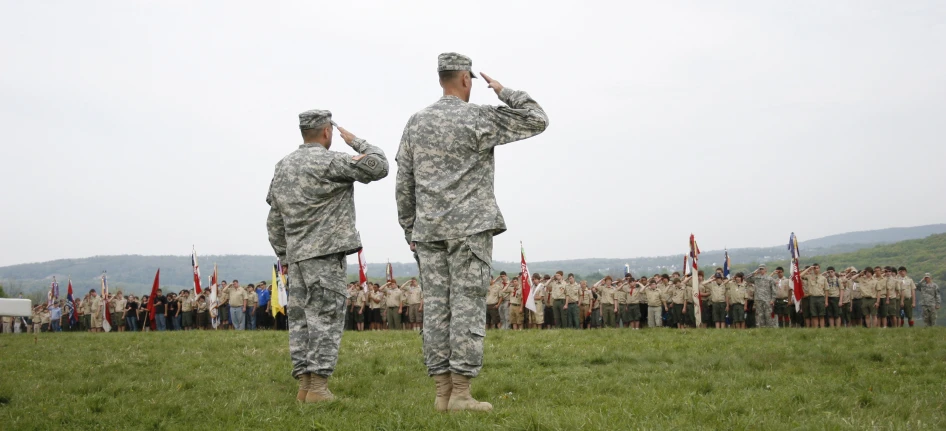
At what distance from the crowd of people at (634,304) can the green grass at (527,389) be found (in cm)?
1055

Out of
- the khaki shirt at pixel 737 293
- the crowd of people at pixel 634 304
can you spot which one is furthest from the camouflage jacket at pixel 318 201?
the khaki shirt at pixel 737 293

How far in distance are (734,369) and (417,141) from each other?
489 cm

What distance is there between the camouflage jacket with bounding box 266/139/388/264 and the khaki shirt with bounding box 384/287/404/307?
72.6 ft

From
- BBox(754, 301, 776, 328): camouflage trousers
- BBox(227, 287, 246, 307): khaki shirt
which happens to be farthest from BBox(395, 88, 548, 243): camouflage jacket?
BBox(227, 287, 246, 307): khaki shirt

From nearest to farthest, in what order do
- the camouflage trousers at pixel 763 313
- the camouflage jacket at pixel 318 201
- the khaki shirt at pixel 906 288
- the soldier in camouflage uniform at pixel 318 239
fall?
the soldier in camouflage uniform at pixel 318 239 < the camouflage jacket at pixel 318 201 < the khaki shirt at pixel 906 288 < the camouflage trousers at pixel 763 313

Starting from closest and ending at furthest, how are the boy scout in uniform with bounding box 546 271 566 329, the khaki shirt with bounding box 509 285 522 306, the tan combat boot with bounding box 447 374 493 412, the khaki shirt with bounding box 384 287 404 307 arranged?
the tan combat boot with bounding box 447 374 493 412 < the boy scout in uniform with bounding box 546 271 566 329 < the khaki shirt with bounding box 509 285 522 306 < the khaki shirt with bounding box 384 287 404 307

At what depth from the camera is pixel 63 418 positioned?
629cm

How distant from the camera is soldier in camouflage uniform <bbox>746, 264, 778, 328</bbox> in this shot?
2417 centimetres

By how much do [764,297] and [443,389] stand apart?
2094 cm

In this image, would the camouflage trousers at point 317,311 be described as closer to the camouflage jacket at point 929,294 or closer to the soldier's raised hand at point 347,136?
the soldier's raised hand at point 347,136

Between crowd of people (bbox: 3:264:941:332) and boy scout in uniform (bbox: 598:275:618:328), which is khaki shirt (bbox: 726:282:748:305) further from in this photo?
boy scout in uniform (bbox: 598:275:618:328)

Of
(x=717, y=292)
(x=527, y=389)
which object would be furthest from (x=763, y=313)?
(x=527, y=389)

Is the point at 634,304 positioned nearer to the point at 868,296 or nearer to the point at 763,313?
the point at 763,313

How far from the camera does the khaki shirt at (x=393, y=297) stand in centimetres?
2942
